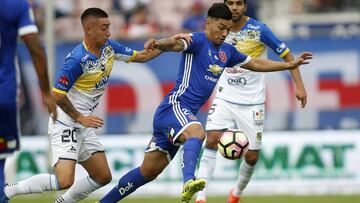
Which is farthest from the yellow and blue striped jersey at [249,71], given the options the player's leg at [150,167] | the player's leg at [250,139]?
the player's leg at [150,167]

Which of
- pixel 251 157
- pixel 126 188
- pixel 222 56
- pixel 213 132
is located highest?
pixel 222 56

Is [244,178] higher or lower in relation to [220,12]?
lower

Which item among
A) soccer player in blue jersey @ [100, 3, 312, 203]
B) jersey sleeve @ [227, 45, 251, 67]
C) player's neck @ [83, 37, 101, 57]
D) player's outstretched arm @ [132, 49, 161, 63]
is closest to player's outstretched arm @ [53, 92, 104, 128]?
player's neck @ [83, 37, 101, 57]

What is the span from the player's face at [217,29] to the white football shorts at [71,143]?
1.72 meters

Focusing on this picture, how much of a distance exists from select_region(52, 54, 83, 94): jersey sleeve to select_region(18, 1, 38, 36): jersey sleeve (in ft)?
6.80

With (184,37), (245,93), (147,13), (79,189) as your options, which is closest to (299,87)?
(245,93)

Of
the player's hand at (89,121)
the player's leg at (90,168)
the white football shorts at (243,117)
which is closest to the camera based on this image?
the player's hand at (89,121)

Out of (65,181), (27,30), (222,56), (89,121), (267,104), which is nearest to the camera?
(27,30)

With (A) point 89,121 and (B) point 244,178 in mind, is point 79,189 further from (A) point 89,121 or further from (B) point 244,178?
(B) point 244,178

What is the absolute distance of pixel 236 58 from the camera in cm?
1181

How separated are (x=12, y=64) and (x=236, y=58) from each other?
11.1ft

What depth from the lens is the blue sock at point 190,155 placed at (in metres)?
10.6

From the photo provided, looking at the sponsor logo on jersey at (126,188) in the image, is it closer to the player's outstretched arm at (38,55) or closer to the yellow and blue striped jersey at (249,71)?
the yellow and blue striped jersey at (249,71)

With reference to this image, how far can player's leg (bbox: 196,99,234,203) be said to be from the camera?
1244cm
